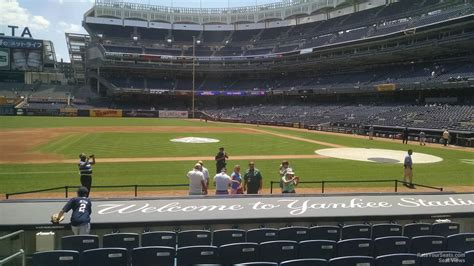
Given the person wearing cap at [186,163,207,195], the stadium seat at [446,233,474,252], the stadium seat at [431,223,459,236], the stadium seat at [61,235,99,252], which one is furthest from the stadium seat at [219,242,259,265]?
the person wearing cap at [186,163,207,195]

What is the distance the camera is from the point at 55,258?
6.07 m

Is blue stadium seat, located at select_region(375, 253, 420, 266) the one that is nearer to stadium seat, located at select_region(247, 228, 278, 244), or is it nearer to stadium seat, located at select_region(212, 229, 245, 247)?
stadium seat, located at select_region(247, 228, 278, 244)

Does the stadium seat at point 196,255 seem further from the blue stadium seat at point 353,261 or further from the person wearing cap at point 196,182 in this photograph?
the person wearing cap at point 196,182

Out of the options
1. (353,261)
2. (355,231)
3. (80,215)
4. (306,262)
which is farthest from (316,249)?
(80,215)

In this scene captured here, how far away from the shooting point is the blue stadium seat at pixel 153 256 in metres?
6.42

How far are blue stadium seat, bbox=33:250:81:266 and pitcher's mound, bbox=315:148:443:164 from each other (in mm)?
24252

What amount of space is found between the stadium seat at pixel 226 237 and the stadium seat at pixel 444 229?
14.4ft

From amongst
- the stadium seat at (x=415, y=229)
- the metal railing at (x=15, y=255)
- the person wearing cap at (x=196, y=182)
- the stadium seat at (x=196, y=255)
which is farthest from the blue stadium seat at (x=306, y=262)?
the person wearing cap at (x=196, y=182)

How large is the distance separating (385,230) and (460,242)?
1411mm

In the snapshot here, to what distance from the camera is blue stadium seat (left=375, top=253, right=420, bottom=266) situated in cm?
615

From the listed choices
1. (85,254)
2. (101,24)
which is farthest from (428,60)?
(101,24)

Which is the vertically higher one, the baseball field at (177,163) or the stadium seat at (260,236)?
the stadium seat at (260,236)

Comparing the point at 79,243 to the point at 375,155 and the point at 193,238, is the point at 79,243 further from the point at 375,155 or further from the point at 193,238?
the point at 375,155

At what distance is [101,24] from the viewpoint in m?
108
